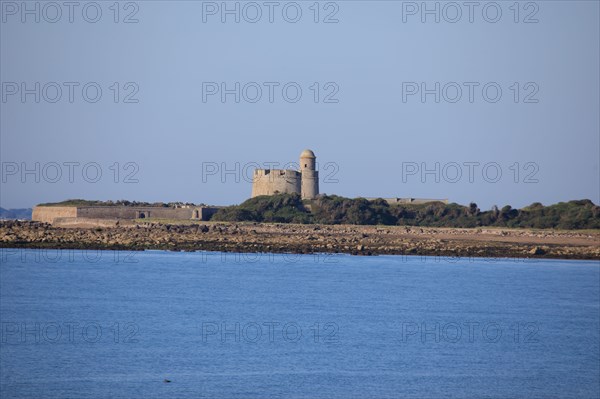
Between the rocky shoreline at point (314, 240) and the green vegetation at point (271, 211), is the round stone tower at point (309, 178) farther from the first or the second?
the rocky shoreline at point (314, 240)

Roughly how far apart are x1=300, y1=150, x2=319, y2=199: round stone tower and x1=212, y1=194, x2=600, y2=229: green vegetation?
1467 mm

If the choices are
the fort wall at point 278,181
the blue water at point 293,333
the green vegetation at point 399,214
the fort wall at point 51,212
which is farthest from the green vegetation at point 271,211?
the blue water at point 293,333

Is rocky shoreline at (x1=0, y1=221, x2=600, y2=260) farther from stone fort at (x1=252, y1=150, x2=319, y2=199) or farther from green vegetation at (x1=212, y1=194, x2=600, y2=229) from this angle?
stone fort at (x1=252, y1=150, x2=319, y2=199)

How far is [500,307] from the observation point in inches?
1185

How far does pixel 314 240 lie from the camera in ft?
168

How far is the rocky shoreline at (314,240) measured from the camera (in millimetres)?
46188

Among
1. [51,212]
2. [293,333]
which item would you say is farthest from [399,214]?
[293,333]

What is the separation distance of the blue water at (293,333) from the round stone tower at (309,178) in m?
29.8

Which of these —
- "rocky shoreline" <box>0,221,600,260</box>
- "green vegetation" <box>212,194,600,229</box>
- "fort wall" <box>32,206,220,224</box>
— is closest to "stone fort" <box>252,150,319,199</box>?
"green vegetation" <box>212,194,600,229</box>

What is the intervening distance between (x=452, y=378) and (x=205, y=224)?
4168 centimetres

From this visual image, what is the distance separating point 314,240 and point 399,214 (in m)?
16.5

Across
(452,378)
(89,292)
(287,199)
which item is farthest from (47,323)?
(287,199)

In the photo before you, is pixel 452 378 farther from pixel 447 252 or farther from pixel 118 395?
pixel 447 252

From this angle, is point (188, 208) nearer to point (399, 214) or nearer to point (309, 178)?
point (309, 178)
